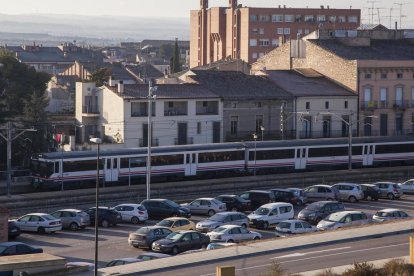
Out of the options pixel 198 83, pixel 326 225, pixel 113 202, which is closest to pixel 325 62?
pixel 198 83

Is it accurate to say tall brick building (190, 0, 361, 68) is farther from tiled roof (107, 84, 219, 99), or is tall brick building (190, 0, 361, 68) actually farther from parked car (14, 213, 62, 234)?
parked car (14, 213, 62, 234)

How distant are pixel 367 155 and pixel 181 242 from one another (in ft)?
98.6

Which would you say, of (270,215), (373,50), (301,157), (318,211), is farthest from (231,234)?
(373,50)

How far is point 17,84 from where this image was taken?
7200 centimetres

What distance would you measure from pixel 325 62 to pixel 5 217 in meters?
42.2

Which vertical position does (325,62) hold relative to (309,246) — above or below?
above

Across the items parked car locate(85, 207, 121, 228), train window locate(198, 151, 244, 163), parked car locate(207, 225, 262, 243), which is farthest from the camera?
train window locate(198, 151, 244, 163)

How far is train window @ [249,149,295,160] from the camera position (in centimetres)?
5588

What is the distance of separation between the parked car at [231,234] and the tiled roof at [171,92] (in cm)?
2619

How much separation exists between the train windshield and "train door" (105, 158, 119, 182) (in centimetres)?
323

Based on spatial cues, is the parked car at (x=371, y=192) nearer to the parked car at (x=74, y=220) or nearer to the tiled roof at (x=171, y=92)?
the parked car at (x=74, y=220)

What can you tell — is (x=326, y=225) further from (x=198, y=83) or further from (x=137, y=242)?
(x=198, y=83)

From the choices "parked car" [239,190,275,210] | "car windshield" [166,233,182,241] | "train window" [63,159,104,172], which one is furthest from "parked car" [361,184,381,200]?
"car windshield" [166,233,182,241]

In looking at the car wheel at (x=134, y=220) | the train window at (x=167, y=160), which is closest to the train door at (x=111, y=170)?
the train window at (x=167, y=160)
